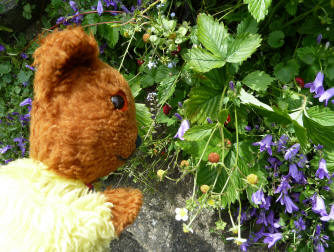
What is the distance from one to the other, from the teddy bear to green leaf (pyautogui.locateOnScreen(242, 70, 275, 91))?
44 centimetres

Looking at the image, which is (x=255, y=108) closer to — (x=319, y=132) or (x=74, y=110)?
(x=319, y=132)

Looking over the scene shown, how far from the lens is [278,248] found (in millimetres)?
1268

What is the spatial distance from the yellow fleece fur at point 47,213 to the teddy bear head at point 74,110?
40mm

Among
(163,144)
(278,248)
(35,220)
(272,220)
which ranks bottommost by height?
(278,248)

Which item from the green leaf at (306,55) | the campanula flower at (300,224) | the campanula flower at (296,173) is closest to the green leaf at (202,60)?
the green leaf at (306,55)

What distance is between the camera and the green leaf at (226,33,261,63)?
952mm

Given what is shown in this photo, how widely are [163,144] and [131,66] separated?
44cm

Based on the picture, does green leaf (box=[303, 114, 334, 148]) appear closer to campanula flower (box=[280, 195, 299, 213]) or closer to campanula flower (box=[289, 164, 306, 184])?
campanula flower (box=[289, 164, 306, 184])

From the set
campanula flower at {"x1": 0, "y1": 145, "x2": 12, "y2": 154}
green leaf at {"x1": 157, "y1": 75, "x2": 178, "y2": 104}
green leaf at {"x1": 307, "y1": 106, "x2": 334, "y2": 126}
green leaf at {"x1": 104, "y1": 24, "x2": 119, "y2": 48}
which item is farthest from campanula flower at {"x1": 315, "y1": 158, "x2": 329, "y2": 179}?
campanula flower at {"x1": 0, "y1": 145, "x2": 12, "y2": 154}

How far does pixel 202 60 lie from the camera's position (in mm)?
995

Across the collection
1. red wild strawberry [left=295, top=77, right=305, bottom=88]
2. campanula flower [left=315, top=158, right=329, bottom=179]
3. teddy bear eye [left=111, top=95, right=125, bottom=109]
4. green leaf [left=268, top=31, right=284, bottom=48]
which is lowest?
campanula flower [left=315, top=158, right=329, bottom=179]

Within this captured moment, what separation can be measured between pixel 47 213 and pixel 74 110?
9.9 inches

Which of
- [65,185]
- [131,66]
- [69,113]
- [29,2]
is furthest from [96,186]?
[29,2]

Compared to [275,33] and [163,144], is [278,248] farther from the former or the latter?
[275,33]
